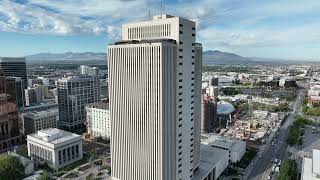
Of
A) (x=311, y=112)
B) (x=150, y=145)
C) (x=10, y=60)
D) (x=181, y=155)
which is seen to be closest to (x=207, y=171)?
(x=181, y=155)

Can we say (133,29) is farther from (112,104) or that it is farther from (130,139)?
(130,139)

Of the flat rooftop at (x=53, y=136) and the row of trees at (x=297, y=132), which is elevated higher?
the flat rooftop at (x=53, y=136)

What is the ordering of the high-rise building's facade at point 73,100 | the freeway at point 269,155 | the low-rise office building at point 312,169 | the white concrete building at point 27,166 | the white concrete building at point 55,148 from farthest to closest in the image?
the high-rise building's facade at point 73,100
the white concrete building at point 55,148
the freeway at point 269,155
the white concrete building at point 27,166
the low-rise office building at point 312,169

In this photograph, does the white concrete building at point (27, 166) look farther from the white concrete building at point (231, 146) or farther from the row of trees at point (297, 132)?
the row of trees at point (297, 132)

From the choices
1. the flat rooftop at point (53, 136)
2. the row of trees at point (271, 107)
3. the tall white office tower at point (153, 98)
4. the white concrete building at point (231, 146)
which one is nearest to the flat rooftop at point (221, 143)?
the white concrete building at point (231, 146)

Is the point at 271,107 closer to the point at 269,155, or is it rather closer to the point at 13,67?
the point at 269,155

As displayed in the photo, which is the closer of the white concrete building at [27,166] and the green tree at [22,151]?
the white concrete building at [27,166]
